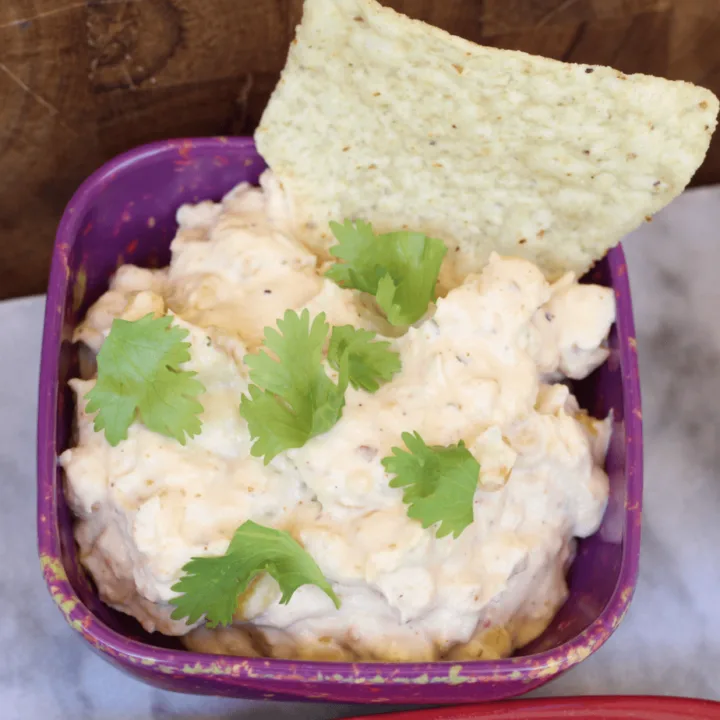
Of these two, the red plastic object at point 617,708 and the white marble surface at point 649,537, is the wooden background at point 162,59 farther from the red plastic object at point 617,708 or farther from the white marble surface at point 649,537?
the red plastic object at point 617,708

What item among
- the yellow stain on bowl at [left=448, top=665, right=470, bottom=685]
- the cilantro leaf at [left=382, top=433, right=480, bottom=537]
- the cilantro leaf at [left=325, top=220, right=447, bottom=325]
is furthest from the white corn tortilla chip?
the yellow stain on bowl at [left=448, top=665, right=470, bottom=685]

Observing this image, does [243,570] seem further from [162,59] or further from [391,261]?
[162,59]

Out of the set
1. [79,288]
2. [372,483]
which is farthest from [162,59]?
[372,483]

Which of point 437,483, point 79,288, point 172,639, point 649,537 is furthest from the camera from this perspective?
point 649,537

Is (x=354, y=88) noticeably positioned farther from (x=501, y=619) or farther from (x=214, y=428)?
(x=501, y=619)

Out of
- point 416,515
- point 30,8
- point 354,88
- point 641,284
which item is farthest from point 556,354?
point 30,8

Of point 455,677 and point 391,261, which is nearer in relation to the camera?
point 455,677

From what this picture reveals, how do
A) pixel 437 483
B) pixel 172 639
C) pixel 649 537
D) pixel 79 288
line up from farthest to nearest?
pixel 649 537 < pixel 79 288 < pixel 172 639 < pixel 437 483

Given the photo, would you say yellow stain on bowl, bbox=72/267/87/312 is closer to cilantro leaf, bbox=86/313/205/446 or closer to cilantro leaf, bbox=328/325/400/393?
cilantro leaf, bbox=86/313/205/446
